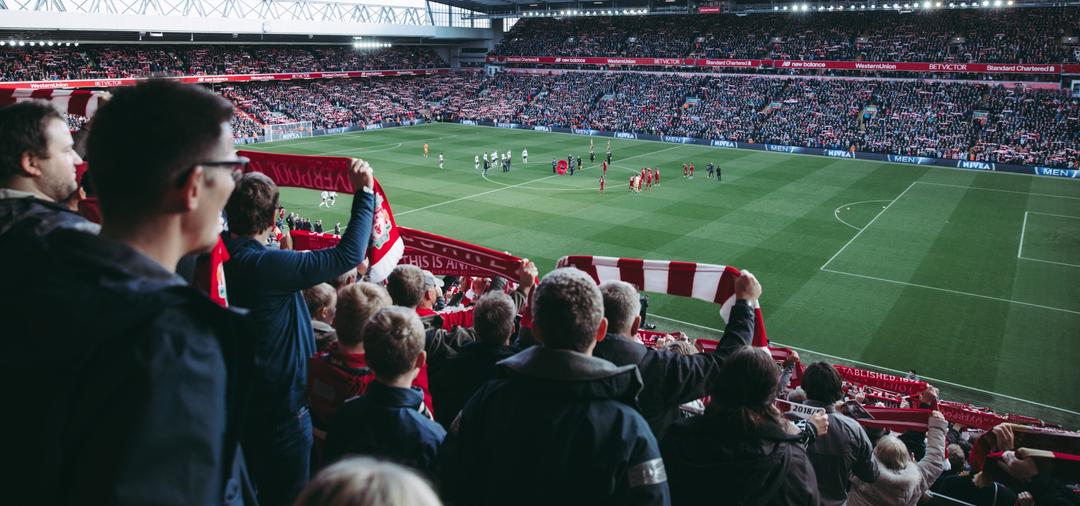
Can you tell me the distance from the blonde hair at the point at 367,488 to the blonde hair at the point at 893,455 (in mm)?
5089

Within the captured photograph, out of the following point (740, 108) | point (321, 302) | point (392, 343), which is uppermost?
point (740, 108)

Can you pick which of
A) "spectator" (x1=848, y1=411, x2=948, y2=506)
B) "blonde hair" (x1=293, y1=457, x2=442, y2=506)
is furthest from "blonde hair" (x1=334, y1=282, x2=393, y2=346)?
"spectator" (x1=848, y1=411, x2=948, y2=506)

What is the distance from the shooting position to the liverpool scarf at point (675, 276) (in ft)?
17.8

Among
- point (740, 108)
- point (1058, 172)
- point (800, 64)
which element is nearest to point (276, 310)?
point (1058, 172)

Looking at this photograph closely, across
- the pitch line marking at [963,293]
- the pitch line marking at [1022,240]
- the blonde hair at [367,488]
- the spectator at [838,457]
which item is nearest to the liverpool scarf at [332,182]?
the spectator at [838,457]

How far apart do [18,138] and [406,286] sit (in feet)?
10.1

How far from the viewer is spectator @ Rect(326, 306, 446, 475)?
12.0 feet

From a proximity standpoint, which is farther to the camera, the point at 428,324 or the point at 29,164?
the point at 428,324

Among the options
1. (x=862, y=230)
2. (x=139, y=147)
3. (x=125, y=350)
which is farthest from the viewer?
(x=862, y=230)

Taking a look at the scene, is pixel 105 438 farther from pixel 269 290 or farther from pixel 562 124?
pixel 562 124

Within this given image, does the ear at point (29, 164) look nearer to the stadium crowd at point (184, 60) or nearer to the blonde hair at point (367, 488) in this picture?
the blonde hair at point (367, 488)

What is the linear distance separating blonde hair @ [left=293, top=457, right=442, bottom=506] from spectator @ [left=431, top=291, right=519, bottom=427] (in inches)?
128

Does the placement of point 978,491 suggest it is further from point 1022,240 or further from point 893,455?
point 1022,240

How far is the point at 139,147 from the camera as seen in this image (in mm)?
2053
